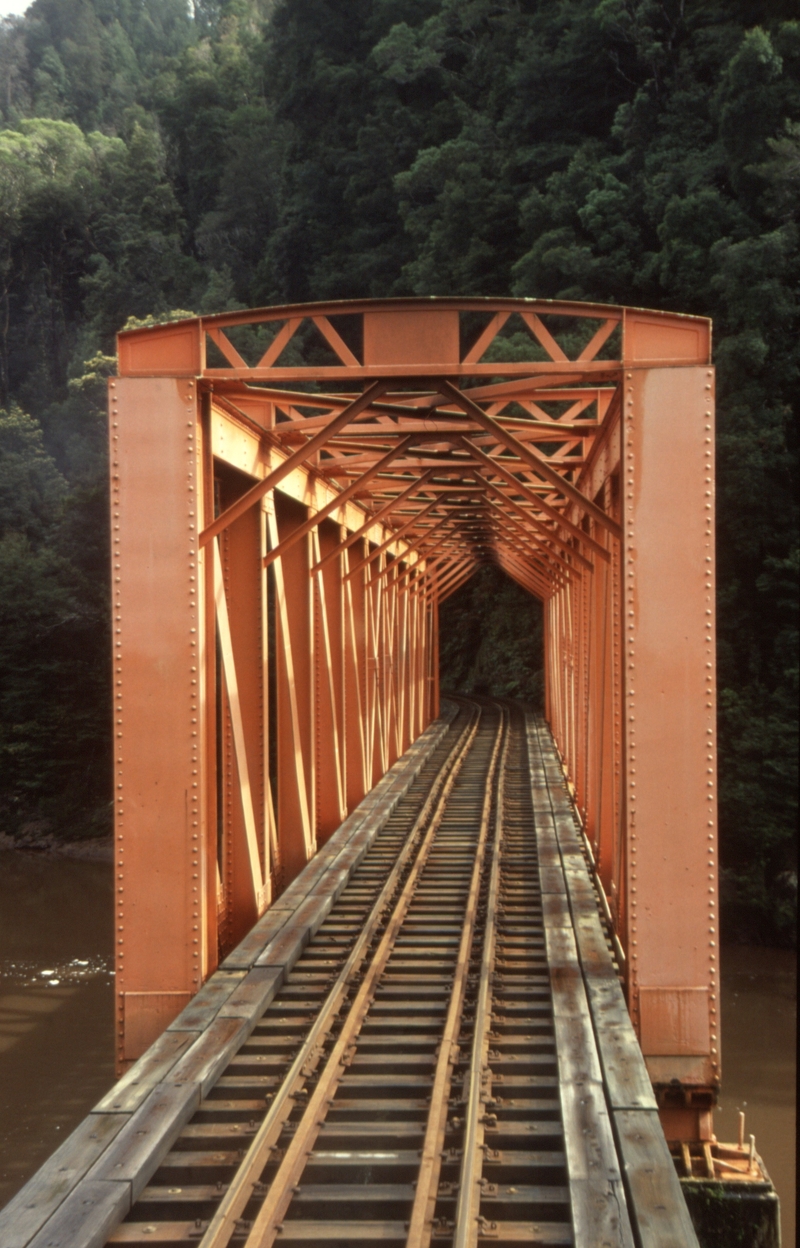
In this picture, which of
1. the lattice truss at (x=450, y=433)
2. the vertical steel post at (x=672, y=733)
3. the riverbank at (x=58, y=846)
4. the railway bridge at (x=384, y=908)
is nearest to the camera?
the railway bridge at (x=384, y=908)

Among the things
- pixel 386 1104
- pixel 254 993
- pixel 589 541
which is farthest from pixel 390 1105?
pixel 589 541

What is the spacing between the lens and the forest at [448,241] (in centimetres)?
2647

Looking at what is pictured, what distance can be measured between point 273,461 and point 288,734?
2574 millimetres

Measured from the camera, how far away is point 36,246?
6612 cm

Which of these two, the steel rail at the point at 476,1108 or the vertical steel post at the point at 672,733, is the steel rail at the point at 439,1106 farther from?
the vertical steel post at the point at 672,733

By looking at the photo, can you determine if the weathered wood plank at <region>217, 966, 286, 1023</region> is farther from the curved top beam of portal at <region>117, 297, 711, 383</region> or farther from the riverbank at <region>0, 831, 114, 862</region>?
the riverbank at <region>0, 831, 114, 862</region>

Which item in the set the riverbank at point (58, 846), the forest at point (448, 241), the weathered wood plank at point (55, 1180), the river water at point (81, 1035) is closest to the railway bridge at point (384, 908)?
the weathered wood plank at point (55, 1180)

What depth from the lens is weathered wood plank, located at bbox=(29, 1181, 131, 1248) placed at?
13.6 feet

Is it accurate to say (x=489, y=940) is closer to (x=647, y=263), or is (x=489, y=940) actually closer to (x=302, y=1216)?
(x=302, y=1216)

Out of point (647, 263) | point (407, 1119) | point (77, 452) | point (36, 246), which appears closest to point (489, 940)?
point (407, 1119)

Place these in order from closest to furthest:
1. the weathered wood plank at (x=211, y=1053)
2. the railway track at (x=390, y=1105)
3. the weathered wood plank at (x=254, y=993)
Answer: the railway track at (x=390, y=1105) < the weathered wood plank at (x=211, y=1053) < the weathered wood plank at (x=254, y=993)

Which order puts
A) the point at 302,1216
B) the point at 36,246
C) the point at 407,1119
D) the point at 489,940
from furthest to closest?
the point at 36,246 < the point at 489,940 < the point at 407,1119 < the point at 302,1216

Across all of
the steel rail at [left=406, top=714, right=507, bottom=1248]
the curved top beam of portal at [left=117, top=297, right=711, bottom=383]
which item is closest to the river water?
the steel rail at [left=406, top=714, right=507, bottom=1248]

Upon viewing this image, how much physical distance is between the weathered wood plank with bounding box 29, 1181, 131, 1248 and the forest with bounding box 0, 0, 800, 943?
19195mm
